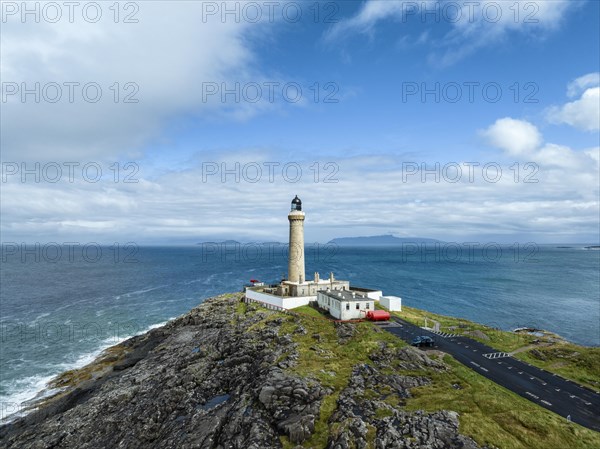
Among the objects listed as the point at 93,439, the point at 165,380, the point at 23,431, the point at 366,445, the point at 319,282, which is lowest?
the point at 23,431

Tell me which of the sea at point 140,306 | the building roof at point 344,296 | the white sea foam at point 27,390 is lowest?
the white sea foam at point 27,390

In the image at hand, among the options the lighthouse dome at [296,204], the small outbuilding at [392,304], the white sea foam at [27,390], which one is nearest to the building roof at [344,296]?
the small outbuilding at [392,304]

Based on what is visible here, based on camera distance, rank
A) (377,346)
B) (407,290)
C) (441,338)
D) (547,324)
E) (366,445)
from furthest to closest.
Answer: (407,290)
(547,324)
(441,338)
(377,346)
(366,445)

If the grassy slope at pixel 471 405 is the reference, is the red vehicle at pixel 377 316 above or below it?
above

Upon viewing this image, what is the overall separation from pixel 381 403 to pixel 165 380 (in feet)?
81.9

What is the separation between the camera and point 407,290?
12338 centimetres

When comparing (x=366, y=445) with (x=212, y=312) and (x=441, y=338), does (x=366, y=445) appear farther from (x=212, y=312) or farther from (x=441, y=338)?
(x=212, y=312)

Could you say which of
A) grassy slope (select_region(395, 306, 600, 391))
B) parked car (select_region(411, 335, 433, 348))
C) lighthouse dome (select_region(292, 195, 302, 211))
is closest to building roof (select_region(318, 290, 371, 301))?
grassy slope (select_region(395, 306, 600, 391))

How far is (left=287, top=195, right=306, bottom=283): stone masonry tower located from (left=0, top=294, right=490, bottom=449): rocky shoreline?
620 inches

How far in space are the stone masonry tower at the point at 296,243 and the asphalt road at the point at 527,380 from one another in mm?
28070

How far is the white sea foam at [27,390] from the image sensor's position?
4416 centimetres

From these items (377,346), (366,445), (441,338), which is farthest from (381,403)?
(441,338)

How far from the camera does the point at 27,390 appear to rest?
164 feet

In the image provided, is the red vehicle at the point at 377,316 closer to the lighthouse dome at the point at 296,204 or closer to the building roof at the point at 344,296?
the building roof at the point at 344,296
